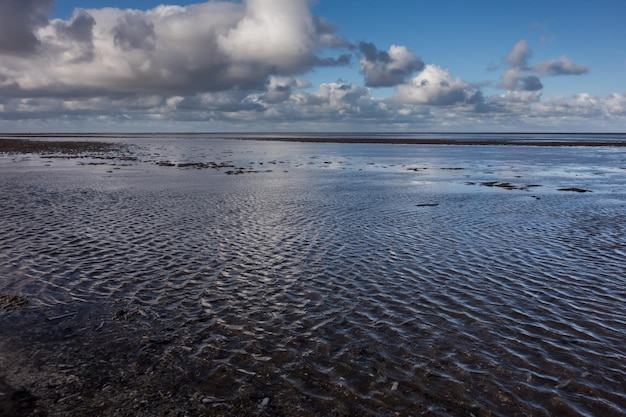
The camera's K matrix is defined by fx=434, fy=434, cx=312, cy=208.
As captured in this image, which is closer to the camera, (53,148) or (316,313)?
(316,313)

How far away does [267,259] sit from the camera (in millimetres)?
15156

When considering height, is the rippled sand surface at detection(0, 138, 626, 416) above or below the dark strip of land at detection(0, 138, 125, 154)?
below

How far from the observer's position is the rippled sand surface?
288 inches

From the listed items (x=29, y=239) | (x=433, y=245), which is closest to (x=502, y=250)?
(x=433, y=245)

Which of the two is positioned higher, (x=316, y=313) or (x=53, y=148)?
(x=53, y=148)

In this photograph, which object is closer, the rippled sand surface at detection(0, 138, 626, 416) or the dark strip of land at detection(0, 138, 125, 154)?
the rippled sand surface at detection(0, 138, 626, 416)

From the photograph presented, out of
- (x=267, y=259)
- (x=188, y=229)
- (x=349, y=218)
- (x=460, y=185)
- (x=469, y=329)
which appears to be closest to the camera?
(x=469, y=329)

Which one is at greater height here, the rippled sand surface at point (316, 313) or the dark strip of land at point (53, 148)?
the dark strip of land at point (53, 148)

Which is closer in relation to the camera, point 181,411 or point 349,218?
point 181,411

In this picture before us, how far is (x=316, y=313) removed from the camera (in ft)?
34.7

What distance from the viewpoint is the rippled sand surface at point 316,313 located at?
732 centimetres

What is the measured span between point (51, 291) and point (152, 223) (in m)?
9.54

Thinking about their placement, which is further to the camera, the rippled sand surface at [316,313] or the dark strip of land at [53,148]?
the dark strip of land at [53,148]

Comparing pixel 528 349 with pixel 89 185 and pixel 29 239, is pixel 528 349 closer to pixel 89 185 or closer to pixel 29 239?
pixel 29 239
